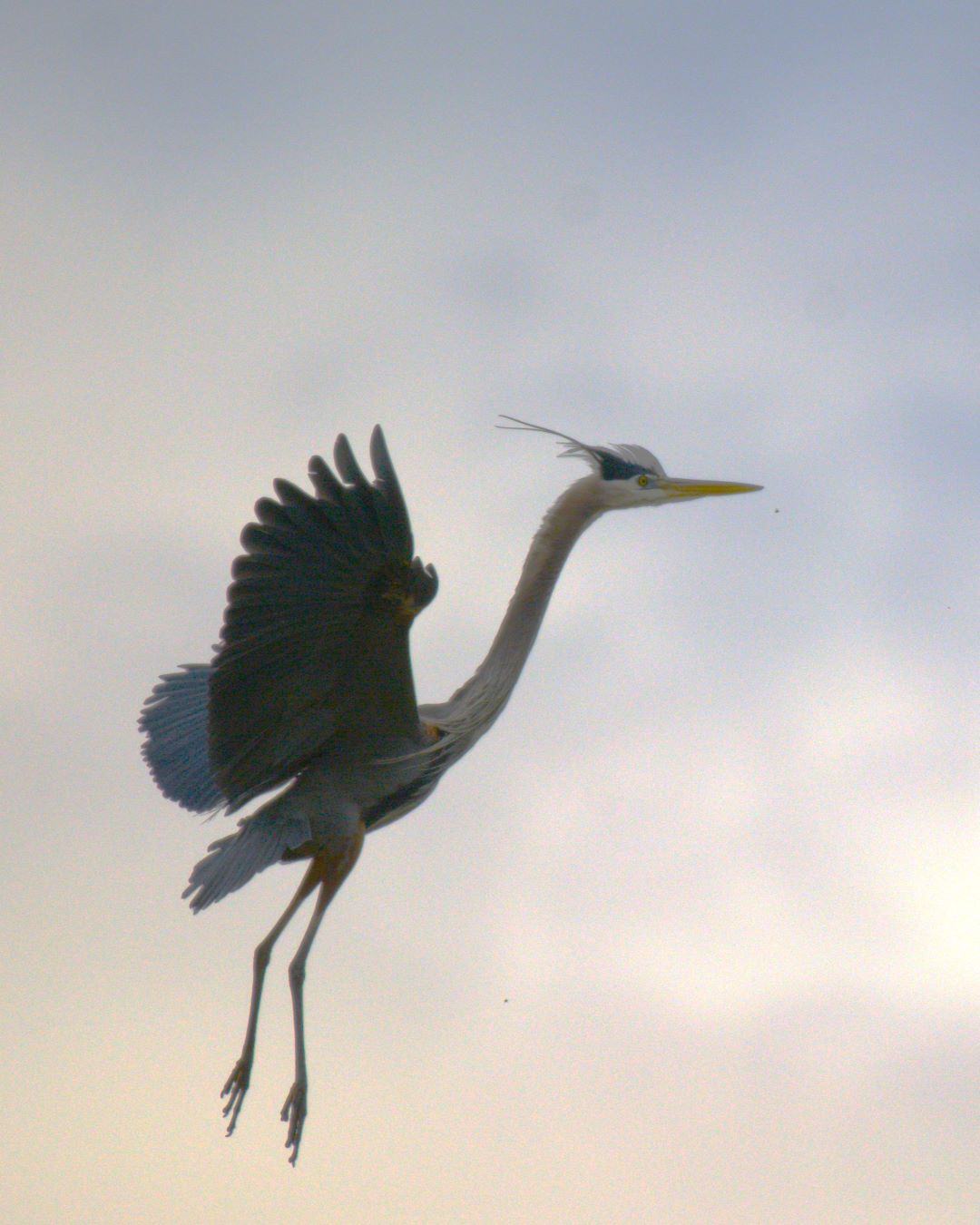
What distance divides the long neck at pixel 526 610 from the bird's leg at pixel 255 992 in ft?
3.41

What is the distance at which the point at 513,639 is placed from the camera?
285 inches

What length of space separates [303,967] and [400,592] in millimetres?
1736

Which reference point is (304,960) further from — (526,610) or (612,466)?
(612,466)

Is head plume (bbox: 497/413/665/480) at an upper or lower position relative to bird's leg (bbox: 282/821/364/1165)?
upper

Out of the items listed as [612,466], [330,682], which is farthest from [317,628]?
[612,466]

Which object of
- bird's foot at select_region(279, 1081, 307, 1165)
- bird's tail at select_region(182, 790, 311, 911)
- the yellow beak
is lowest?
bird's foot at select_region(279, 1081, 307, 1165)

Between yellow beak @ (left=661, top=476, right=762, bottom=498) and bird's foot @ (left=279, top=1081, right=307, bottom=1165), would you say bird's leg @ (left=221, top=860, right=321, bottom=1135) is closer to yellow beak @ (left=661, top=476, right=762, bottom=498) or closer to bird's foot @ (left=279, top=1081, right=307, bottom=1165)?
bird's foot @ (left=279, top=1081, right=307, bottom=1165)

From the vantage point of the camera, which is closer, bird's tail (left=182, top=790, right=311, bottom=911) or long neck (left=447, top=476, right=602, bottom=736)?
bird's tail (left=182, top=790, right=311, bottom=911)

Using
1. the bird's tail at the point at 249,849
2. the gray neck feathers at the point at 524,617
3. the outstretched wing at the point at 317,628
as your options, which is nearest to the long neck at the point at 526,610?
the gray neck feathers at the point at 524,617

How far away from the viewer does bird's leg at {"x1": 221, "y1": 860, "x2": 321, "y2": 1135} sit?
634 centimetres

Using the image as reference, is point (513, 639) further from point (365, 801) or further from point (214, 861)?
point (214, 861)

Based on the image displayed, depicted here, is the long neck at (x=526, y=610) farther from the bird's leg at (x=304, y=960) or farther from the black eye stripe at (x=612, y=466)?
the bird's leg at (x=304, y=960)

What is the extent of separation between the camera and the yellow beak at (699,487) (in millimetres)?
7988

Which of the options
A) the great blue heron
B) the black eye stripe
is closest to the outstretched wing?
the great blue heron
